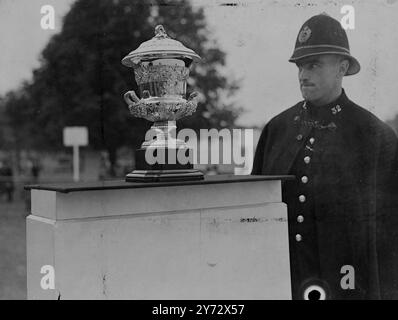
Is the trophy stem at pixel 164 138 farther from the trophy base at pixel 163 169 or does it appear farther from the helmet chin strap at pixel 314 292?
the helmet chin strap at pixel 314 292

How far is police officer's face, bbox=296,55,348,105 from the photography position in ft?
8.70

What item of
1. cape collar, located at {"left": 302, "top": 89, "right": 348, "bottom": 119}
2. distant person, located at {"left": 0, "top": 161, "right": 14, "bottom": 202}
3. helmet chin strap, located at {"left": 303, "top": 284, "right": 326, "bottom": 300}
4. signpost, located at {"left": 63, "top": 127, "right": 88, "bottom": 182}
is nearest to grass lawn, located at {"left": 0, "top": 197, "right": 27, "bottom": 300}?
distant person, located at {"left": 0, "top": 161, "right": 14, "bottom": 202}

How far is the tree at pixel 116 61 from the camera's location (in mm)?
2746

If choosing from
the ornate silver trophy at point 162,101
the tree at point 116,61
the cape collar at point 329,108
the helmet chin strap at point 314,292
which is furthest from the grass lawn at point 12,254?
the cape collar at point 329,108

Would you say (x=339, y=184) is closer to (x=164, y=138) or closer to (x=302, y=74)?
(x=302, y=74)

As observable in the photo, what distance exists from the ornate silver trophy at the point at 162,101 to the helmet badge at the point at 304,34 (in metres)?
0.58

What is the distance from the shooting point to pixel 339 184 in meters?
2.65

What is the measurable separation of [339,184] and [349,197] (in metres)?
0.08

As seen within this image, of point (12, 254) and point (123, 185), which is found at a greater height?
point (123, 185)

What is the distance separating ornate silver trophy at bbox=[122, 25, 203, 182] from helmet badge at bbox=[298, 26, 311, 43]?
1.91 feet

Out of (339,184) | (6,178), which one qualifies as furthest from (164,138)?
(6,178)

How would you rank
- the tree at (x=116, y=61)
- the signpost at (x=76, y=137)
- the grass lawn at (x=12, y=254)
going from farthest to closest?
the grass lawn at (x=12, y=254)
the signpost at (x=76, y=137)
the tree at (x=116, y=61)

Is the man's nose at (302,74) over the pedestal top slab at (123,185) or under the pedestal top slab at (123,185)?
over
